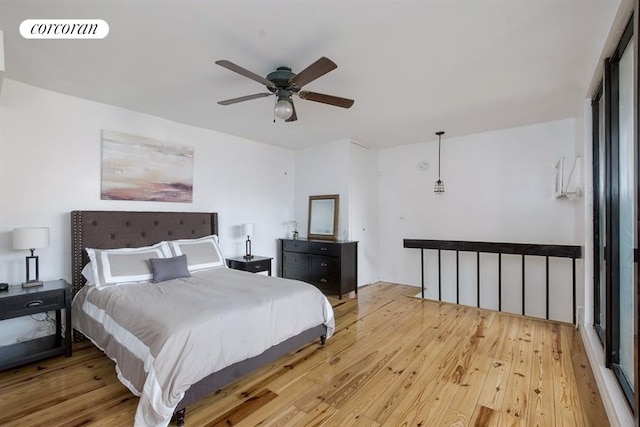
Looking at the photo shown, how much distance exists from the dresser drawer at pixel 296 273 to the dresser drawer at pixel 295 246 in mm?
312

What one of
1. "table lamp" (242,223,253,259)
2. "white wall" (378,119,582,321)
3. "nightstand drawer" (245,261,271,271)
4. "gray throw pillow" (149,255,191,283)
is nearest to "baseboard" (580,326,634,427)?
"white wall" (378,119,582,321)

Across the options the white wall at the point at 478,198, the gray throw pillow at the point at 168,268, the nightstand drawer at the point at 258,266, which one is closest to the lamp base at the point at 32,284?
the gray throw pillow at the point at 168,268

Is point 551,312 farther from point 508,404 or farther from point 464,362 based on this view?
point 508,404

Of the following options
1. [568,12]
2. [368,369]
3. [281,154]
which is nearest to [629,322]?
[368,369]

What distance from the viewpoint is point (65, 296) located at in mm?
2584

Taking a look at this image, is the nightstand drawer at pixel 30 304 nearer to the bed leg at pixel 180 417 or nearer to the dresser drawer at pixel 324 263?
the bed leg at pixel 180 417

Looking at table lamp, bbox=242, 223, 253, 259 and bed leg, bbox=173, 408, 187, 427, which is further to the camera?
table lamp, bbox=242, 223, 253, 259

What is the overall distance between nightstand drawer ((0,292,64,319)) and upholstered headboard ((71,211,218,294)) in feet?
1.36

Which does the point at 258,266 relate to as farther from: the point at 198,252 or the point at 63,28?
the point at 63,28

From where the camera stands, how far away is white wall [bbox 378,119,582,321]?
3980 millimetres

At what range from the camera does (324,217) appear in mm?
5047

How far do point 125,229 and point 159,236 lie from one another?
14.8 inches

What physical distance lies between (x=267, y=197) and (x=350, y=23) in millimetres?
3525

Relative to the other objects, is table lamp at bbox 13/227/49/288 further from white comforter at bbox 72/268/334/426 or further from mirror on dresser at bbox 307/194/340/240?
mirror on dresser at bbox 307/194/340/240
